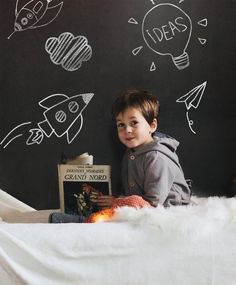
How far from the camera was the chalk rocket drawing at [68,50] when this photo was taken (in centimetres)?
189

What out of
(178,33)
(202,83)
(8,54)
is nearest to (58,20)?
(8,54)

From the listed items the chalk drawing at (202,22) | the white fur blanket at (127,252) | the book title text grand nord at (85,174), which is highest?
the chalk drawing at (202,22)

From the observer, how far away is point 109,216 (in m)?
1.42

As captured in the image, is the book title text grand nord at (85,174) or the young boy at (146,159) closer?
the young boy at (146,159)

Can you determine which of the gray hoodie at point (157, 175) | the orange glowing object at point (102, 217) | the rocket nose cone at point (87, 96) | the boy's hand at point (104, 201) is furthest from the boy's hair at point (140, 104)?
the orange glowing object at point (102, 217)

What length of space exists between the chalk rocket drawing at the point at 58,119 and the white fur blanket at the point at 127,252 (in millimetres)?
694

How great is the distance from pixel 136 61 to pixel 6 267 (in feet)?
3.48

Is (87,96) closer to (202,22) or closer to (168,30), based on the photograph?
(168,30)

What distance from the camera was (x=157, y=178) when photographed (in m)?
→ 1.60

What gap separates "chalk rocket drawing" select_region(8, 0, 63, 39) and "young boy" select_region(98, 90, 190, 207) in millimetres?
493

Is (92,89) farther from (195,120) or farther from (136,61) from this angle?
(195,120)

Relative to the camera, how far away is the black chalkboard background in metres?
1.89

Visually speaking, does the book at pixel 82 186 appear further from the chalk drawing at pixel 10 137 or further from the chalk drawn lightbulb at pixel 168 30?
the chalk drawn lightbulb at pixel 168 30

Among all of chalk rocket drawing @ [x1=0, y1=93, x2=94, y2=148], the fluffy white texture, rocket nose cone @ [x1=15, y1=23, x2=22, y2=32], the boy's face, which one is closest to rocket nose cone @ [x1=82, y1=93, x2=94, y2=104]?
chalk rocket drawing @ [x1=0, y1=93, x2=94, y2=148]
